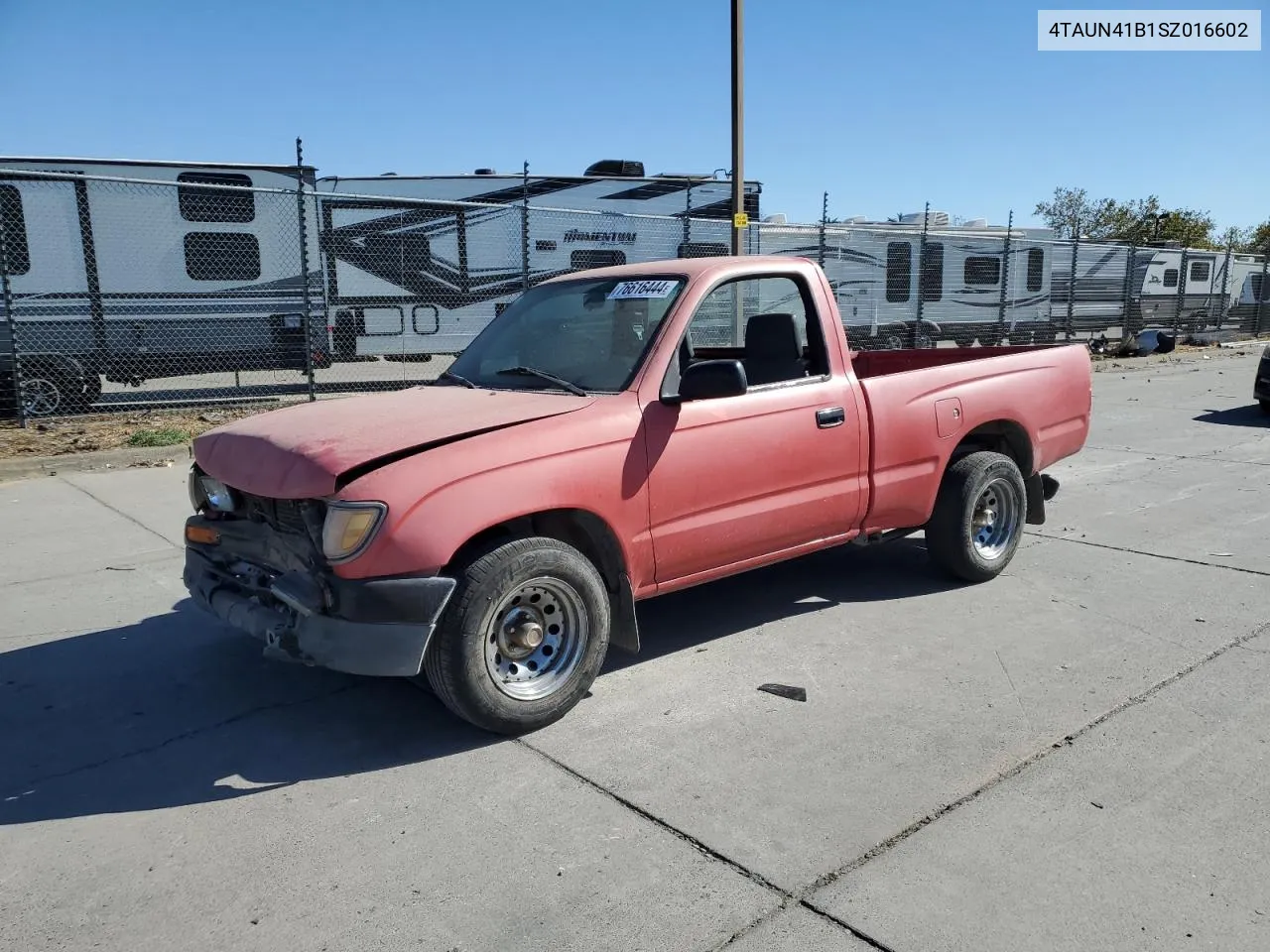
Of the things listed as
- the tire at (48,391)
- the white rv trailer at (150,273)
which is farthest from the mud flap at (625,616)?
the tire at (48,391)

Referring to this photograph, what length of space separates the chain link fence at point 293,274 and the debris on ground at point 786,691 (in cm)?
873

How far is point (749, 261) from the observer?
15.3 ft

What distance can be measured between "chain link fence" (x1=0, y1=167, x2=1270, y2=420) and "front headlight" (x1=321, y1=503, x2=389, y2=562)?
826 cm

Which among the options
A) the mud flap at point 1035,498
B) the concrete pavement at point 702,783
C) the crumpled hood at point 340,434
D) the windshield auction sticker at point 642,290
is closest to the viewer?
the concrete pavement at point 702,783

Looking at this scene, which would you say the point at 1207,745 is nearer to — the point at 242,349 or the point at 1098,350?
the point at 242,349

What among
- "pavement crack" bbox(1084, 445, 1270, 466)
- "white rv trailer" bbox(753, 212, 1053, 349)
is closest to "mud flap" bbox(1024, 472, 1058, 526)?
"pavement crack" bbox(1084, 445, 1270, 466)

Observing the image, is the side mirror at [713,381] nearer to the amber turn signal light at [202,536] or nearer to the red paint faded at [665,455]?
the red paint faded at [665,455]

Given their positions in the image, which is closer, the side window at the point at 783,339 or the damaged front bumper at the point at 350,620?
the damaged front bumper at the point at 350,620

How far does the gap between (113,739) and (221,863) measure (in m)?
1.15

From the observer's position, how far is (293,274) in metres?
13.3

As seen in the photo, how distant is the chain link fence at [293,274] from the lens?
1186cm

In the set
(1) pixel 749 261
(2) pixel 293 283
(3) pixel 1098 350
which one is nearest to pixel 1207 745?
(1) pixel 749 261

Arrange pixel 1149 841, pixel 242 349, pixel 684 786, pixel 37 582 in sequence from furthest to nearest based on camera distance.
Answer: pixel 242 349 → pixel 37 582 → pixel 684 786 → pixel 1149 841

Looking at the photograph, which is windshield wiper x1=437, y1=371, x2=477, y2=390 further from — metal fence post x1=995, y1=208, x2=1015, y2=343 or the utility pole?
metal fence post x1=995, y1=208, x2=1015, y2=343
